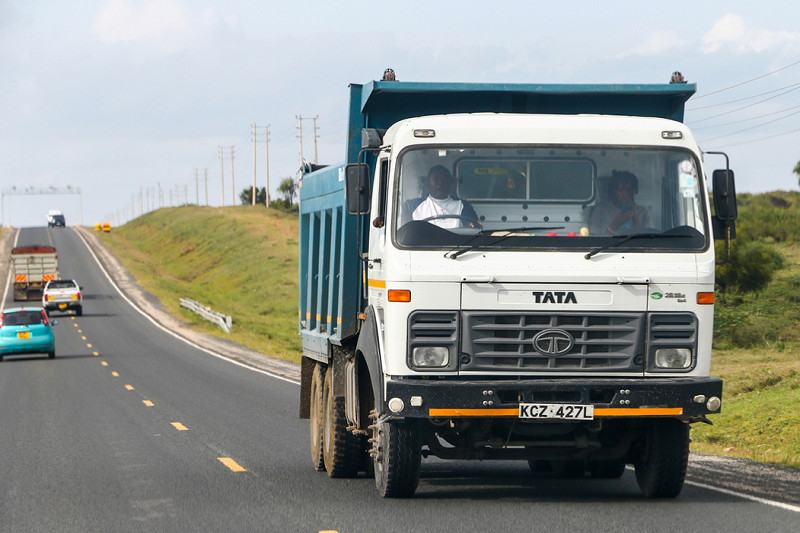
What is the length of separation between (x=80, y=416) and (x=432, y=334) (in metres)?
11.0

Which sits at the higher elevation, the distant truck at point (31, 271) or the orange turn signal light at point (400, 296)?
the orange turn signal light at point (400, 296)

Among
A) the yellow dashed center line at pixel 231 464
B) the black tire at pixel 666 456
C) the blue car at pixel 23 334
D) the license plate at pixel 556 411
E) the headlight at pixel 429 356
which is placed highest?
the headlight at pixel 429 356

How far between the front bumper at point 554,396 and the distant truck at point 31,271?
57.0 meters

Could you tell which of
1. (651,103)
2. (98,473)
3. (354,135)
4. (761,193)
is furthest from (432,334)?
(761,193)

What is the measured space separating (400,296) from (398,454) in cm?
128

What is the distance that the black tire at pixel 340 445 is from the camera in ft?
33.4

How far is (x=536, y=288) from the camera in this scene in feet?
25.8

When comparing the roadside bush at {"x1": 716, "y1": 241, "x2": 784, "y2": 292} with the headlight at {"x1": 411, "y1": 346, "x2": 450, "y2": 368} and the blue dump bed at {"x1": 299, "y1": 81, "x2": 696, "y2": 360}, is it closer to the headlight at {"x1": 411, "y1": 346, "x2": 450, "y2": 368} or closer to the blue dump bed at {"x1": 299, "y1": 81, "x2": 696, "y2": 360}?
the blue dump bed at {"x1": 299, "y1": 81, "x2": 696, "y2": 360}

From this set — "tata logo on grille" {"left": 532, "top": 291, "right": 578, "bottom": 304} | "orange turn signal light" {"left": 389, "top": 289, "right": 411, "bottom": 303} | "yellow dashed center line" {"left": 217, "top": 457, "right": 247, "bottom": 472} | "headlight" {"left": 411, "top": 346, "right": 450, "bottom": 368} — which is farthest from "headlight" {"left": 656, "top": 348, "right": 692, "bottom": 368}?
"yellow dashed center line" {"left": 217, "top": 457, "right": 247, "bottom": 472}

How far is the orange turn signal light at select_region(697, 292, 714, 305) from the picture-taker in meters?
Answer: 8.01

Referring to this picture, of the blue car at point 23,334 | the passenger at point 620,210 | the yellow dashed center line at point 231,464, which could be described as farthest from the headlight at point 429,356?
the blue car at point 23,334

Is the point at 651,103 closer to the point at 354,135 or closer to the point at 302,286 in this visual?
the point at 354,135

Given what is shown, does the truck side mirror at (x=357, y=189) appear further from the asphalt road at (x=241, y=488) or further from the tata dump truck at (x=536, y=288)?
the asphalt road at (x=241, y=488)

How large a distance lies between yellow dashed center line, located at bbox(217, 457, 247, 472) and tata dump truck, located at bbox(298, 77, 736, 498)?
2.30m
